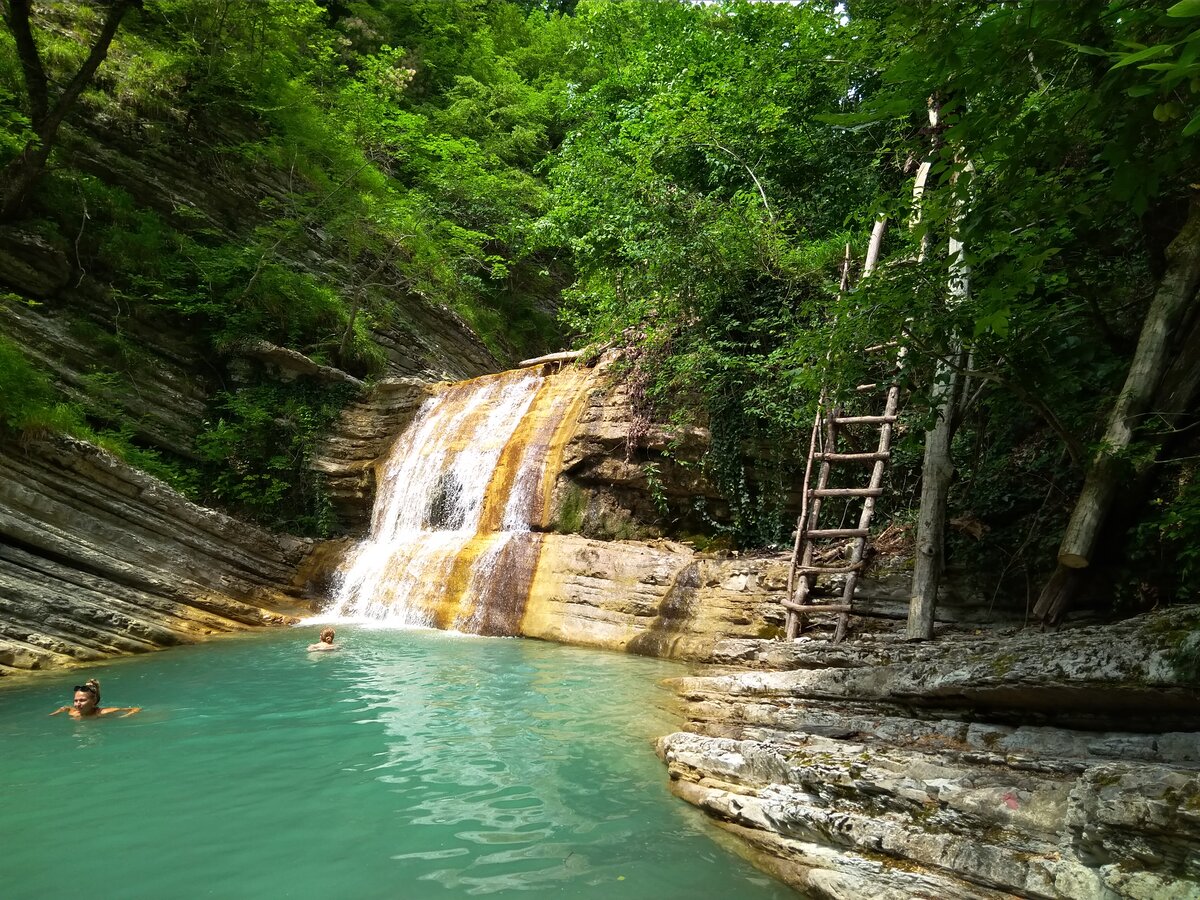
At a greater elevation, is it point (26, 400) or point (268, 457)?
point (26, 400)

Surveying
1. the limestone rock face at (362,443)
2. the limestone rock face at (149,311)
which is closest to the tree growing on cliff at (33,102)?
the limestone rock face at (149,311)

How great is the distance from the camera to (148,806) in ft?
12.8

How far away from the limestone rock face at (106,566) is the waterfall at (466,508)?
164 cm

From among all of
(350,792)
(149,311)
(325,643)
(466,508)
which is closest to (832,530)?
(350,792)

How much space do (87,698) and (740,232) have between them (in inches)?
401

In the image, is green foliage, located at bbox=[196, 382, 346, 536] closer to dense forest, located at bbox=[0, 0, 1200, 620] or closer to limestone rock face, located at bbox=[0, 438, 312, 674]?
dense forest, located at bbox=[0, 0, 1200, 620]

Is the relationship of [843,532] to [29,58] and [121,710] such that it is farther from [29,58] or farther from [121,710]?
[29,58]

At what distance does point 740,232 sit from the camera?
1071 cm

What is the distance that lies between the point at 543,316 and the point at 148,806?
21.8 meters

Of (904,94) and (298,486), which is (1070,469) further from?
(298,486)

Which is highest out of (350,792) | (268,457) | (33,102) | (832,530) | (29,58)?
(29,58)

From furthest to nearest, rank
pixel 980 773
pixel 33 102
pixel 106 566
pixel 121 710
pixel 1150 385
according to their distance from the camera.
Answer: pixel 33 102, pixel 106 566, pixel 121 710, pixel 1150 385, pixel 980 773

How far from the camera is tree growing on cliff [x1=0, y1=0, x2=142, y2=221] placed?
10977 mm

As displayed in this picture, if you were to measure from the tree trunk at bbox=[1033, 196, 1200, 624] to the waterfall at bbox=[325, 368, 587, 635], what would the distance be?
7.19 meters
